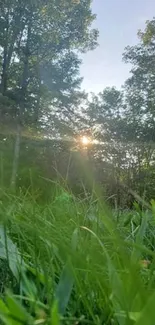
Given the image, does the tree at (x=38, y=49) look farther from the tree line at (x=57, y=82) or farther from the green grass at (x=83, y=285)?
the green grass at (x=83, y=285)

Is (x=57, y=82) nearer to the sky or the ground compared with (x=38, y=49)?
nearer to the ground

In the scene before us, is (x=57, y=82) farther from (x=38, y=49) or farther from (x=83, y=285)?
(x=83, y=285)

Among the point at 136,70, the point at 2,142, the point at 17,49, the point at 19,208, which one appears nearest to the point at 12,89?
the point at 17,49

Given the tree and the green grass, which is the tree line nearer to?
the tree

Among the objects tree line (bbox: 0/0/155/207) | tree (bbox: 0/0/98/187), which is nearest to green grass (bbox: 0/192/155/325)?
tree line (bbox: 0/0/155/207)

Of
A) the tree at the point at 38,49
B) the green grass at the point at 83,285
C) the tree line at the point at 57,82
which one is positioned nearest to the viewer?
the green grass at the point at 83,285

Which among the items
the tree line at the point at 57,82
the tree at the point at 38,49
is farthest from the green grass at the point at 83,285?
the tree at the point at 38,49

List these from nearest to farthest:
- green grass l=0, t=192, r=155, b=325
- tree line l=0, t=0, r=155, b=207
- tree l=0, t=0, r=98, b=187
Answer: green grass l=0, t=192, r=155, b=325 < tree line l=0, t=0, r=155, b=207 < tree l=0, t=0, r=98, b=187

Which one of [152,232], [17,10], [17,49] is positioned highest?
[17,10]

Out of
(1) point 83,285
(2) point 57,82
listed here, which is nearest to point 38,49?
(2) point 57,82

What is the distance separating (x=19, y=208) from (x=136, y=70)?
13632 mm

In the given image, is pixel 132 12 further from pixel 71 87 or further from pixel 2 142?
pixel 2 142

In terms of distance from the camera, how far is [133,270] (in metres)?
0.23

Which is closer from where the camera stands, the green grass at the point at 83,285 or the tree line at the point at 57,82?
the green grass at the point at 83,285
